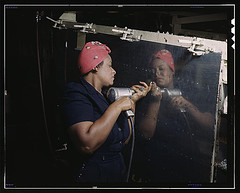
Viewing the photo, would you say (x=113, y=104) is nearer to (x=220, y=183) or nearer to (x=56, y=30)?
(x=56, y=30)

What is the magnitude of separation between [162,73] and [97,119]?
0.61 m

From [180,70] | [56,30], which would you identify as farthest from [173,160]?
[56,30]

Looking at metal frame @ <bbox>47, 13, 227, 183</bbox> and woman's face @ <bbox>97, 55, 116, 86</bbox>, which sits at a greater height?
metal frame @ <bbox>47, 13, 227, 183</bbox>

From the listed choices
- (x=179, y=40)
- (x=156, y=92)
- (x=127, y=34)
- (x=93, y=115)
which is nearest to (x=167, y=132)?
(x=156, y=92)

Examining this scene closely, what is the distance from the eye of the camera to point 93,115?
1.58 metres

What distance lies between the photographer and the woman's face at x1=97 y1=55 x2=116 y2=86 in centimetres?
164

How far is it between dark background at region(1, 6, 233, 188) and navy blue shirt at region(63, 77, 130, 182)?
0.11 meters

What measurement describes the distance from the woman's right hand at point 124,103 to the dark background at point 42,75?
42cm

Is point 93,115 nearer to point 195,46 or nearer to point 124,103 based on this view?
point 124,103

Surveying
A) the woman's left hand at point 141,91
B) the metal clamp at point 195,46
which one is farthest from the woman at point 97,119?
the metal clamp at point 195,46

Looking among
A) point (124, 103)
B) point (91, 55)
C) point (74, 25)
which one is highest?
point (74, 25)

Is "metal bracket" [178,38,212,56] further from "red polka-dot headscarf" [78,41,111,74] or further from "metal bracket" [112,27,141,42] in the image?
"red polka-dot headscarf" [78,41,111,74]

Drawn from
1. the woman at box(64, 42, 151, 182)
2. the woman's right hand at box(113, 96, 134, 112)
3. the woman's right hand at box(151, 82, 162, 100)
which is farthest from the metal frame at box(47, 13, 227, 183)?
the woman's right hand at box(113, 96, 134, 112)

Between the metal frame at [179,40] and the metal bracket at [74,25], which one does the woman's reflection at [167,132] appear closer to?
the metal frame at [179,40]
